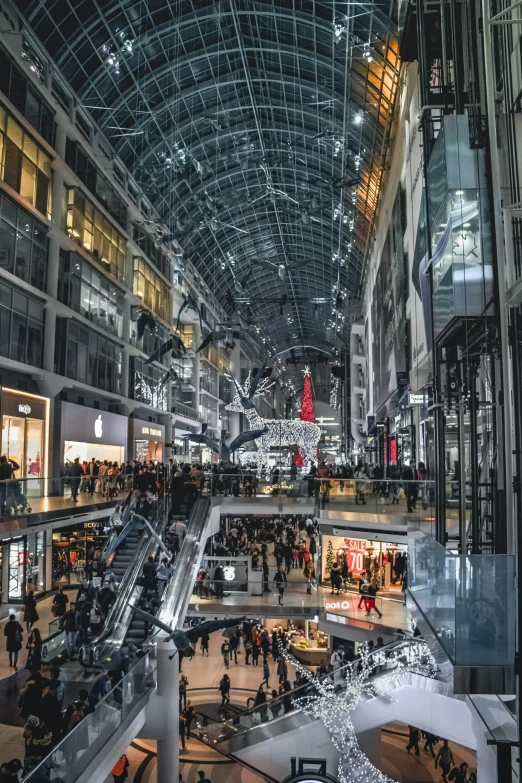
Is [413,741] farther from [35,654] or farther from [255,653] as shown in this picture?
[35,654]

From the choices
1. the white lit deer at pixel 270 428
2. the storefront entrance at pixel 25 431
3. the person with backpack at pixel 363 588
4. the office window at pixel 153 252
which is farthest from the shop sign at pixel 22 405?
the office window at pixel 153 252

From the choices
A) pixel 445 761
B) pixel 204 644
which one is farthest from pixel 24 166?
pixel 445 761

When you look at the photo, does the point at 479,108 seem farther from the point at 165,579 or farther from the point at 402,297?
the point at 402,297

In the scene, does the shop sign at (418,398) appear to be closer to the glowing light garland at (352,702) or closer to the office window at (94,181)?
the glowing light garland at (352,702)

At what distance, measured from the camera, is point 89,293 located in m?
30.2

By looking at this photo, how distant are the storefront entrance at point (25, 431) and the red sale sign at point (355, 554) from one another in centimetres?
1118

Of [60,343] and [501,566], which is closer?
[501,566]

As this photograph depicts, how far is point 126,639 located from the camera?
1469 cm

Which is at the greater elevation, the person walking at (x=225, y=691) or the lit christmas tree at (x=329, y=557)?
the lit christmas tree at (x=329, y=557)

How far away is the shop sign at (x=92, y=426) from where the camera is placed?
27.5 m

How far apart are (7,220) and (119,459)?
1596 centimetres

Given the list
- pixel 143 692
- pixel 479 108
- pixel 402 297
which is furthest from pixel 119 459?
pixel 479 108

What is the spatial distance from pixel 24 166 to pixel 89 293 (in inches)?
296

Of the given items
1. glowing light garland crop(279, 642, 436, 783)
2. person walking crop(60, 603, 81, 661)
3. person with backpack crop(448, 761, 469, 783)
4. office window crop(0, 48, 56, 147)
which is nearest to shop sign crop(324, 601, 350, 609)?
glowing light garland crop(279, 642, 436, 783)
